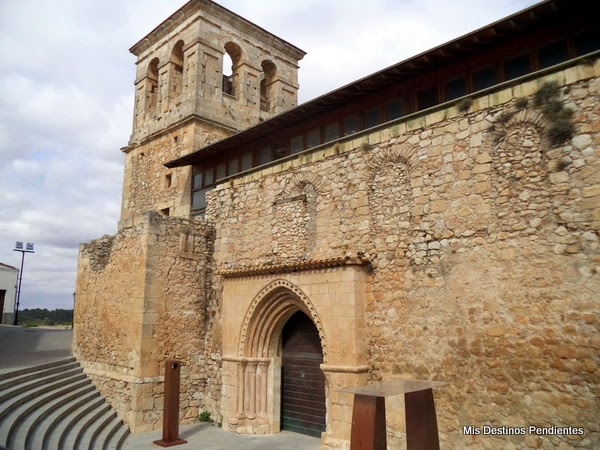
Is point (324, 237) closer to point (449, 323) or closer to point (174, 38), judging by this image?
point (449, 323)

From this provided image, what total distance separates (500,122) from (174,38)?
541 inches

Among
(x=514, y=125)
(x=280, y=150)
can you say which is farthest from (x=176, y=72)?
(x=514, y=125)

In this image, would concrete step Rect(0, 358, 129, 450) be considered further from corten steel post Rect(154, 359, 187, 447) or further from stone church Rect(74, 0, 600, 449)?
corten steel post Rect(154, 359, 187, 447)

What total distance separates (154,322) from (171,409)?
212 cm

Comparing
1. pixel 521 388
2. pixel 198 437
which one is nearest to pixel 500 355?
pixel 521 388

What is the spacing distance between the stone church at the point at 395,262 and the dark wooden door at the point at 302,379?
0.04 metres

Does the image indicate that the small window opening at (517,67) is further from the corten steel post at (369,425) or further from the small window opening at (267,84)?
the small window opening at (267,84)

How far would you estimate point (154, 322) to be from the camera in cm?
1038

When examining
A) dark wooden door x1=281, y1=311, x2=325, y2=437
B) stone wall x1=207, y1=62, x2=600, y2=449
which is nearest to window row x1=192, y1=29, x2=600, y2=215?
stone wall x1=207, y1=62, x2=600, y2=449

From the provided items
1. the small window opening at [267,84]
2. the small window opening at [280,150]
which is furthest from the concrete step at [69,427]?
the small window opening at [267,84]

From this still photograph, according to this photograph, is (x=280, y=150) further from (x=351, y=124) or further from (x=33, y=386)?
(x=33, y=386)

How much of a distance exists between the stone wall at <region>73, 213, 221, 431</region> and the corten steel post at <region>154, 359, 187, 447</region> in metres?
1.13

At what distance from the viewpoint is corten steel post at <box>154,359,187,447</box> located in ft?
29.0

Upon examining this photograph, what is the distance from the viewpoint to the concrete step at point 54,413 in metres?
7.54
